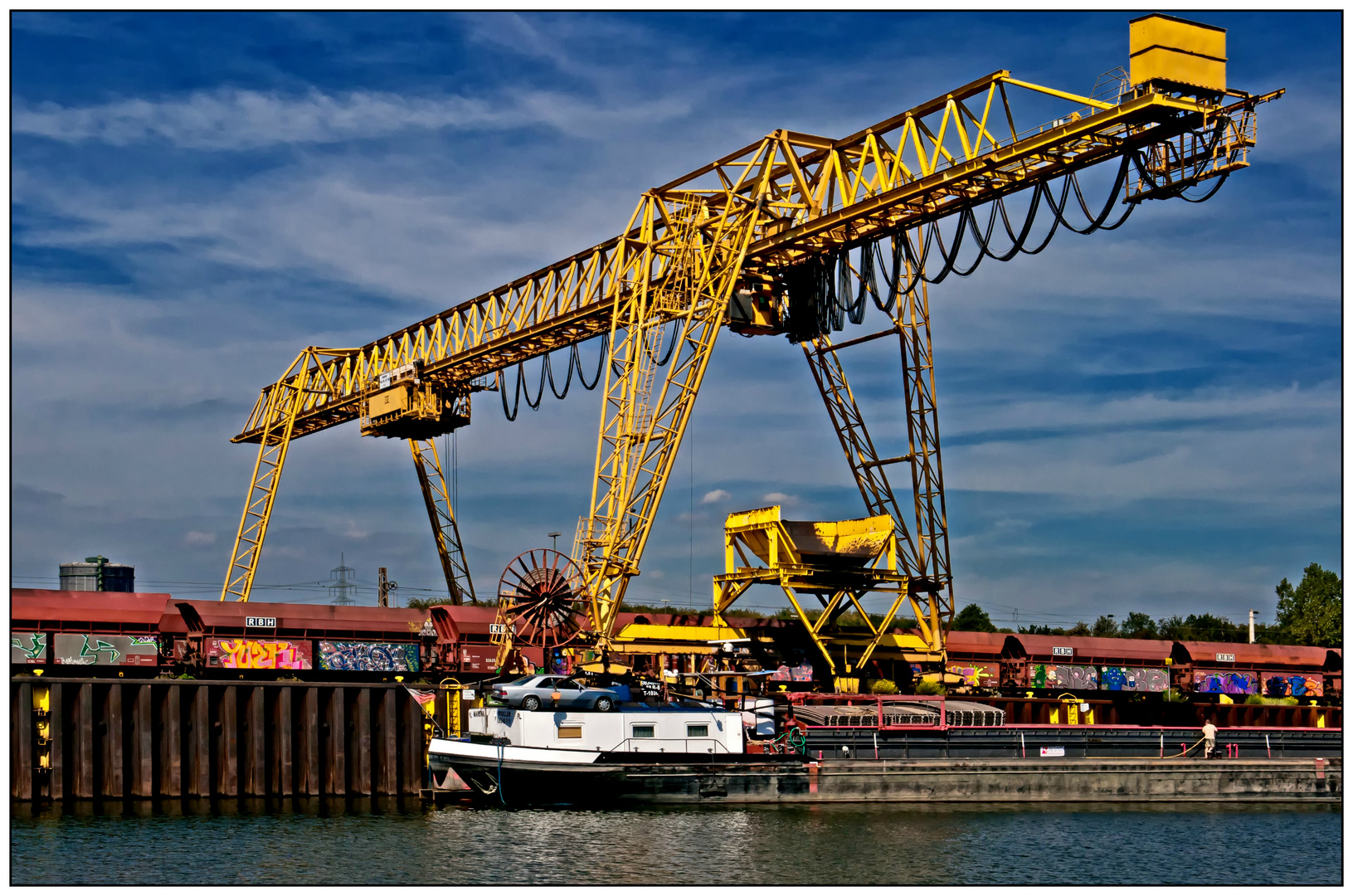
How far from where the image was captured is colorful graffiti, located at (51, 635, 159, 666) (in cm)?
5166

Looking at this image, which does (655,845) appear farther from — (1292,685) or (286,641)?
(1292,685)

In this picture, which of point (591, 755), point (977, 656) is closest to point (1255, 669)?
point (977, 656)

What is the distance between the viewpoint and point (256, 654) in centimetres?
5344

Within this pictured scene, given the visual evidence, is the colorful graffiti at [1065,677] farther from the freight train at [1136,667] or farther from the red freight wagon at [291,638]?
the red freight wagon at [291,638]

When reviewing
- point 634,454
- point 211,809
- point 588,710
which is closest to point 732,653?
point 634,454

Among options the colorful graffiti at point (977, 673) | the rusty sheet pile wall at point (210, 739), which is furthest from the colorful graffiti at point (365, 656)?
the colorful graffiti at point (977, 673)

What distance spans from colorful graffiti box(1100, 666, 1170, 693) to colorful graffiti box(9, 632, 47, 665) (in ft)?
147

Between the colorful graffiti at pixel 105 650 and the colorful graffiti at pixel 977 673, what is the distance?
1273 inches

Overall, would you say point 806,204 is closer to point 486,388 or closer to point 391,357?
point 486,388

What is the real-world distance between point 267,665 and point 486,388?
23836 mm

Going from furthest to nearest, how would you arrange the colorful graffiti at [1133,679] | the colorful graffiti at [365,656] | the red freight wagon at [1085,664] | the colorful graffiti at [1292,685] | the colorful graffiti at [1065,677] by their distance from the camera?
1. the colorful graffiti at [1292,685]
2. the colorful graffiti at [1133,679]
3. the red freight wagon at [1085,664]
4. the colorful graffiti at [1065,677]
5. the colorful graffiti at [365,656]

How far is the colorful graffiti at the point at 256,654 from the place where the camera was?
174 ft

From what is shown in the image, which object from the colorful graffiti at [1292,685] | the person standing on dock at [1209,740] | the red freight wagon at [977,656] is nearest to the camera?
the person standing on dock at [1209,740]

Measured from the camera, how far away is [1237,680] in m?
68.2
